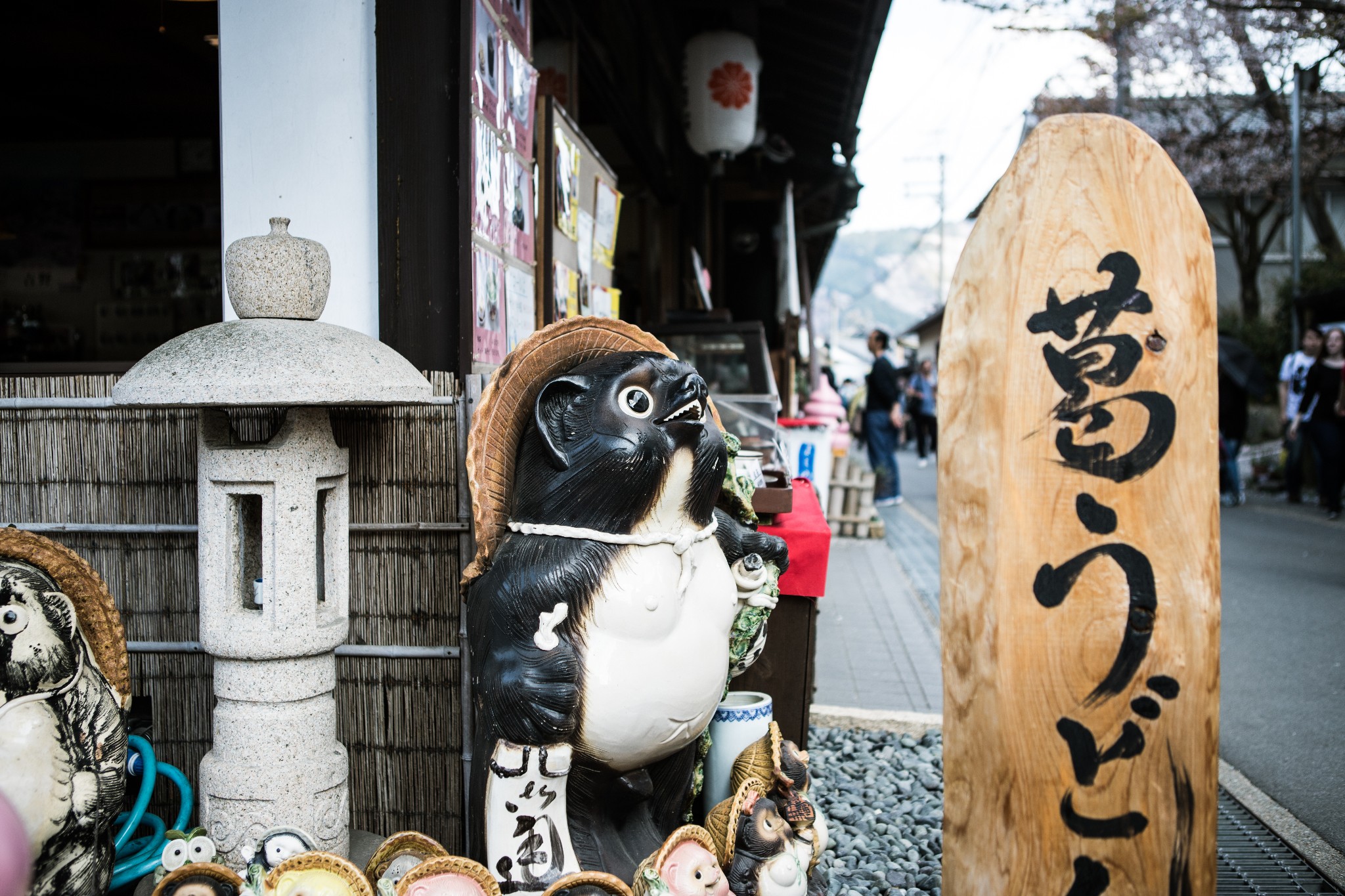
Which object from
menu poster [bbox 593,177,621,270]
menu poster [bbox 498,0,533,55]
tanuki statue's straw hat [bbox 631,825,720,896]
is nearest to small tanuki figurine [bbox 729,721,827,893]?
tanuki statue's straw hat [bbox 631,825,720,896]

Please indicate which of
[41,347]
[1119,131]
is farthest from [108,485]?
[41,347]

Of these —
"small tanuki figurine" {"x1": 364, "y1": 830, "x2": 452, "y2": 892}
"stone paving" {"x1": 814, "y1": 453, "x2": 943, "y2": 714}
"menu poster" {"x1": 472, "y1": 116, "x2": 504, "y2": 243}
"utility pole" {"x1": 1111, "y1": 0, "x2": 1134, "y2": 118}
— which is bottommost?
"stone paving" {"x1": 814, "y1": 453, "x2": 943, "y2": 714}

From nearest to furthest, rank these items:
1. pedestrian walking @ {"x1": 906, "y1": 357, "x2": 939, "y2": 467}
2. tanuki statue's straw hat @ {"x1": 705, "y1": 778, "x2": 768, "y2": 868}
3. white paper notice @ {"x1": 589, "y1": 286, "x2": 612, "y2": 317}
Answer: tanuki statue's straw hat @ {"x1": 705, "y1": 778, "x2": 768, "y2": 868}, white paper notice @ {"x1": 589, "y1": 286, "x2": 612, "y2": 317}, pedestrian walking @ {"x1": 906, "y1": 357, "x2": 939, "y2": 467}

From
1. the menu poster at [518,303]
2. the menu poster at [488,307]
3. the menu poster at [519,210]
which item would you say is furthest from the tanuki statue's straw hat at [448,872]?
the menu poster at [519,210]

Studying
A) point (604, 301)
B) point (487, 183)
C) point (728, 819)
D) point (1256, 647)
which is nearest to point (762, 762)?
point (728, 819)

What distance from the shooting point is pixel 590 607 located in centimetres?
211

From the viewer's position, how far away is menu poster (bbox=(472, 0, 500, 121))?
3.04 meters

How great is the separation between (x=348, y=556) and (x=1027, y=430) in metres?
1.89

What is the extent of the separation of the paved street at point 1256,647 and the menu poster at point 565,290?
2501 millimetres

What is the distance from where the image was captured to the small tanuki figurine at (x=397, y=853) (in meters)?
2.28

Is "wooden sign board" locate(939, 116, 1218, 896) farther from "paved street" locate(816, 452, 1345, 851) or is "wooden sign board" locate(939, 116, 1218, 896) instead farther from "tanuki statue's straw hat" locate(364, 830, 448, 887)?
"paved street" locate(816, 452, 1345, 851)

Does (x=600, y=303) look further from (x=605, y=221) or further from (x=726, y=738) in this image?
(x=726, y=738)

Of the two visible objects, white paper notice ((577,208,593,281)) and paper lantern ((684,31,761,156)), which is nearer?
white paper notice ((577,208,593,281))

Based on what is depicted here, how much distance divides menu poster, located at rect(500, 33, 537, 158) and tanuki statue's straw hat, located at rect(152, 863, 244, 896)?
257 cm
